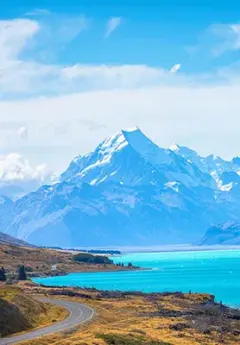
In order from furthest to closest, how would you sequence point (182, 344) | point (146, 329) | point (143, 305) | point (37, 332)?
point (143, 305)
point (146, 329)
point (37, 332)
point (182, 344)

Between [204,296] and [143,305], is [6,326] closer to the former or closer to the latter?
[143,305]

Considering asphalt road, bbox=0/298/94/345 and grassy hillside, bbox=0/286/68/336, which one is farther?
grassy hillside, bbox=0/286/68/336

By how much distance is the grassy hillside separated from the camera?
10291 centimetres

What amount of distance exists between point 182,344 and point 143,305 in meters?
59.4

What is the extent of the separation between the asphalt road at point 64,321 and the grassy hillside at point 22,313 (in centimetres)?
243

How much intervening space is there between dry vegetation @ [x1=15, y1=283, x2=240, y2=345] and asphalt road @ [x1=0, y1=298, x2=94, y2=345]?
207 cm

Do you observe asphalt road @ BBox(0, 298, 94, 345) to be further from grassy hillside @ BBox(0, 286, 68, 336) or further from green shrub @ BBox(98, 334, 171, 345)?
green shrub @ BBox(98, 334, 171, 345)

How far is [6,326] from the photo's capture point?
10144 cm

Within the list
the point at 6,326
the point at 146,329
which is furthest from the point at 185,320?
the point at 6,326

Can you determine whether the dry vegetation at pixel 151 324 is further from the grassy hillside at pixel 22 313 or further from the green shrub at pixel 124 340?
the grassy hillside at pixel 22 313

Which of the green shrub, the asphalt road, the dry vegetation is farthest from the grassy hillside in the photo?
the green shrub

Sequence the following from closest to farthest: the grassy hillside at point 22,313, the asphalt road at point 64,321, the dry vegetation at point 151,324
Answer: the asphalt road at point 64,321, the dry vegetation at point 151,324, the grassy hillside at point 22,313

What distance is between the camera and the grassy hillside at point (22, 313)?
102906 millimetres

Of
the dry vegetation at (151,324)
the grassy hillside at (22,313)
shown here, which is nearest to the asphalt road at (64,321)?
the dry vegetation at (151,324)
